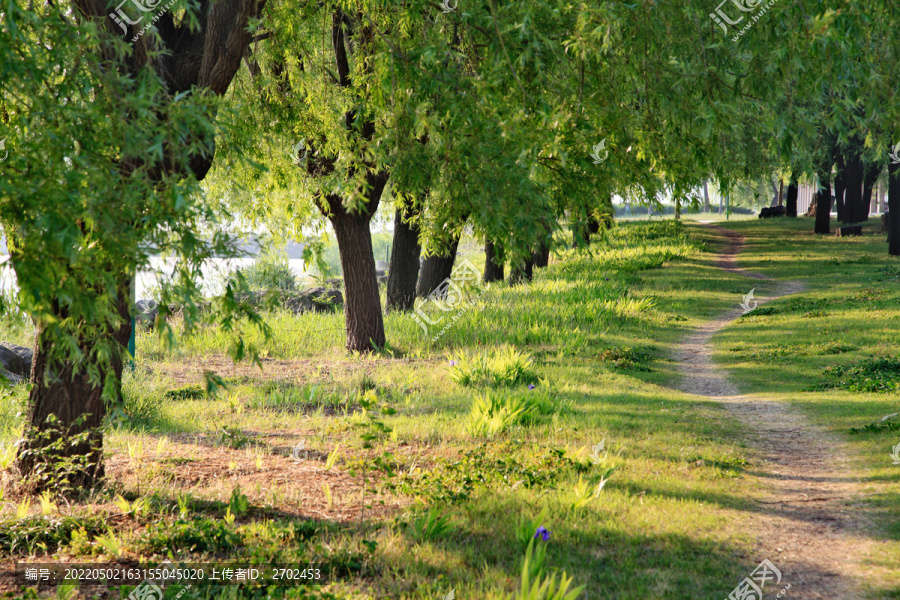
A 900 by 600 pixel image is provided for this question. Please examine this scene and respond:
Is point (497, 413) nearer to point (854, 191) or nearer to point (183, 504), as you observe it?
point (183, 504)

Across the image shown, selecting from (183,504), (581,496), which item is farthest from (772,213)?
(183,504)

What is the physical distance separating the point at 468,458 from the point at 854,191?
1238 inches

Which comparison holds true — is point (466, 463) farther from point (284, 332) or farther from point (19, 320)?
point (284, 332)

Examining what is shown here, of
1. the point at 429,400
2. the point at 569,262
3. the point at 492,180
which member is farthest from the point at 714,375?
the point at 569,262

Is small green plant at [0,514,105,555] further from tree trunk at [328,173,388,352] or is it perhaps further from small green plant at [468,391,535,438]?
tree trunk at [328,173,388,352]

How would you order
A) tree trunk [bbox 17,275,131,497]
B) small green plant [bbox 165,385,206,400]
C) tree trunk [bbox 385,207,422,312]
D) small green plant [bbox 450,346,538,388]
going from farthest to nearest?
tree trunk [bbox 385,207,422,312] → small green plant [bbox 165,385,206,400] → small green plant [bbox 450,346,538,388] → tree trunk [bbox 17,275,131,497]

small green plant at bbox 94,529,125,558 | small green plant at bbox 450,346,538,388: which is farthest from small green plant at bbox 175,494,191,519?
small green plant at bbox 450,346,538,388

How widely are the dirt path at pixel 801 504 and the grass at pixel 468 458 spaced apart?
16 cm

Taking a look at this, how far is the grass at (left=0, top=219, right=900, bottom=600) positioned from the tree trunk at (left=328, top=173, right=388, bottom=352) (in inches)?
20.7

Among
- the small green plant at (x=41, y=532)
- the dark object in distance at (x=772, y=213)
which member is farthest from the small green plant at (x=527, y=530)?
the dark object in distance at (x=772, y=213)

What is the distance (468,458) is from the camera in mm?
6367

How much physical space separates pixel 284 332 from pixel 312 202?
3134 millimetres

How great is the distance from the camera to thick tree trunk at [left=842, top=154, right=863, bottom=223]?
27877 millimetres

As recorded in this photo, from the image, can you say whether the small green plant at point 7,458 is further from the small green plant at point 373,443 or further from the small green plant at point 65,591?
the small green plant at point 373,443
